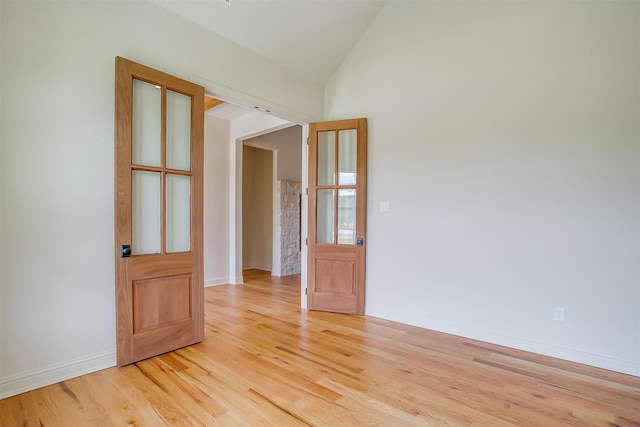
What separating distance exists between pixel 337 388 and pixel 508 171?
2403mm

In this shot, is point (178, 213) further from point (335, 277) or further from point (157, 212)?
point (335, 277)

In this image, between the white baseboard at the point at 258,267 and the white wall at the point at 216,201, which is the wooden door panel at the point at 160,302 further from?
the white baseboard at the point at 258,267

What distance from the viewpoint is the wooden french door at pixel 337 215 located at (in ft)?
12.3

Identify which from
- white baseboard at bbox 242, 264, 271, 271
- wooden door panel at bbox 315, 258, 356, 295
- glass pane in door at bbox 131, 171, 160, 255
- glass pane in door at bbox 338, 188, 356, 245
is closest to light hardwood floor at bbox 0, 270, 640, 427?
wooden door panel at bbox 315, 258, 356, 295

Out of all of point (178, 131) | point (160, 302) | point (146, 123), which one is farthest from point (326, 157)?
point (160, 302)

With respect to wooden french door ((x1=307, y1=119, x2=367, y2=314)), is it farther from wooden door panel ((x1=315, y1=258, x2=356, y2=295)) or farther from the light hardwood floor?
the light hardwood floor

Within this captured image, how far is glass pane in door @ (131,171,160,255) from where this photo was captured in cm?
250

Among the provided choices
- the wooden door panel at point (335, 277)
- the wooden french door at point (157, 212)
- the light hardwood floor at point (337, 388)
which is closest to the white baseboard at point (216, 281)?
the wooden door panel at point (335, 277)

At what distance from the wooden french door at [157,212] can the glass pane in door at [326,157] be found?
1.61 metres

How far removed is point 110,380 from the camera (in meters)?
2.21

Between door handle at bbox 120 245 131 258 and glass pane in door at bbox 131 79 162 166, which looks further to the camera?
glass pane in door at bbox 131 79 162 166

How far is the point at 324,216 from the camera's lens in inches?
158

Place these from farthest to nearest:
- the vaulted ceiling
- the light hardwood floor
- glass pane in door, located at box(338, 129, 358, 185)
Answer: glass pane in door, located at box(338, 129, 358, 185) → the vaulted ceiling → the light hardwood floor

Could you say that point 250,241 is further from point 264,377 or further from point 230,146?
point 264,377
